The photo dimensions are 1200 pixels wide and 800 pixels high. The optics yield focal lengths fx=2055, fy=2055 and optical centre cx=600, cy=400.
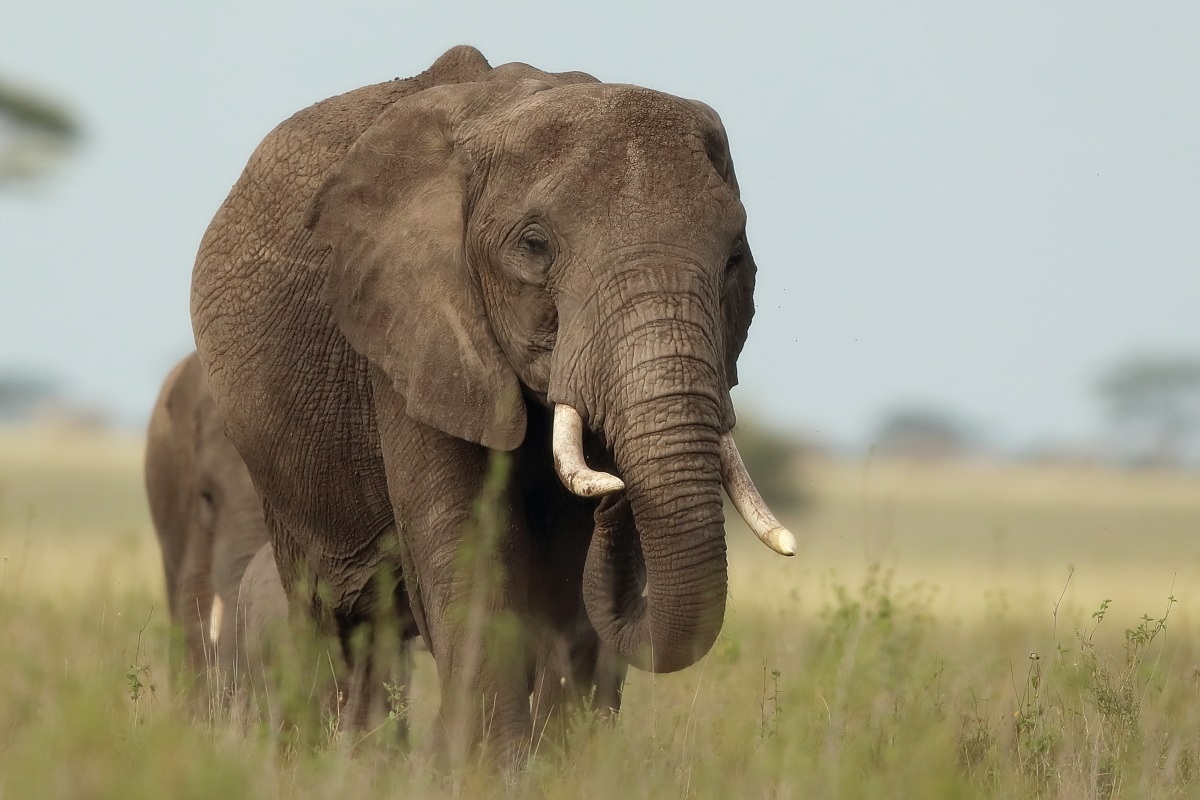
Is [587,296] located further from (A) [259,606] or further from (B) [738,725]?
Result: (A) [259,606]

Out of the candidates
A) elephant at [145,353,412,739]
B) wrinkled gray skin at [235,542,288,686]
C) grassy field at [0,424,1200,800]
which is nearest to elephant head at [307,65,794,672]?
grassy field at [0,424,1200,800]

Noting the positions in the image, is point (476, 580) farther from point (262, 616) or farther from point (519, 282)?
point (262, 616)

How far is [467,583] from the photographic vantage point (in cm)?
709

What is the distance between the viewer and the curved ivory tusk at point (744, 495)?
6341 millimetres

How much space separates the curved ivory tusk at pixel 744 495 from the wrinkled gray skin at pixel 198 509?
4.81 m

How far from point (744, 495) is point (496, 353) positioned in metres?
1.04

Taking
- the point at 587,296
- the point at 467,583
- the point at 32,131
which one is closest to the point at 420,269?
the point at 587,296

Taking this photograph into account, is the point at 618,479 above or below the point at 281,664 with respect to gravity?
above

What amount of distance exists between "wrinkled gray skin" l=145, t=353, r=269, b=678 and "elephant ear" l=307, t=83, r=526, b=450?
3761 millimetres

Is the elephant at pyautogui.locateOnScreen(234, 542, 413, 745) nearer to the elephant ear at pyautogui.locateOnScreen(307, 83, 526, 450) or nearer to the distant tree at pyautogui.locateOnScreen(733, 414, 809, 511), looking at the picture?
the elephant ear at pyautogui.locateOnScreen(307, 83, 526, 450)

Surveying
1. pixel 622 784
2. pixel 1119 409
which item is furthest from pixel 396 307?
pixel 1119 409

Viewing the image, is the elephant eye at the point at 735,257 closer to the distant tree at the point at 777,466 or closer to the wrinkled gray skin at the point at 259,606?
the wrinkled gray skin at the point at 259,606

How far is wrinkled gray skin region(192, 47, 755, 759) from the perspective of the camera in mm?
6414

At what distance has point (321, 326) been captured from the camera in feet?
26.3
